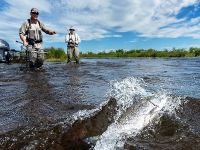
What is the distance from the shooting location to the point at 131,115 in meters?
4.52

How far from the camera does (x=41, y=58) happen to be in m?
12.5

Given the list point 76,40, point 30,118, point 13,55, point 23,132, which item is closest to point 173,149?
point 23,132

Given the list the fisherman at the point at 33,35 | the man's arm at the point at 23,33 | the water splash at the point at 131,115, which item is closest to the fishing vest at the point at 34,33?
the fisherman at the point at 33,35

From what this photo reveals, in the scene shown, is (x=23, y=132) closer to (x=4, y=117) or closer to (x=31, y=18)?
(x=4, y=117)

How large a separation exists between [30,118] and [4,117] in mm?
371

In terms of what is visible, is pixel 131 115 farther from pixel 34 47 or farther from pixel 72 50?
pixel 72 50

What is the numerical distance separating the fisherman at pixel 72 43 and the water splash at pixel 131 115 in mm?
13167

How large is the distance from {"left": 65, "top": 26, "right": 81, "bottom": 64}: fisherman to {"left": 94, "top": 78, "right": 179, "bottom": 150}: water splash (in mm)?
13167

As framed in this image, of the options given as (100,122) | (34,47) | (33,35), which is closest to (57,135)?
(100,122)

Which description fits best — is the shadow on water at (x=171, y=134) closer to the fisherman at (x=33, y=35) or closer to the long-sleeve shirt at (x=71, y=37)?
the fisherman at (x=33, y=35)

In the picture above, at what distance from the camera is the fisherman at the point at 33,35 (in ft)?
38.0

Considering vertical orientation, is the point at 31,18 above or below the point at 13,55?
above

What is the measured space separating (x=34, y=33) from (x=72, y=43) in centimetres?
723

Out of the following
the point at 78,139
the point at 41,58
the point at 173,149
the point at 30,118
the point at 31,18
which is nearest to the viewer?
the point at 173,149
